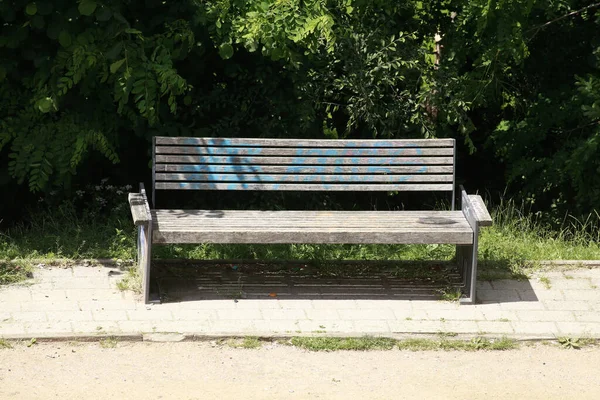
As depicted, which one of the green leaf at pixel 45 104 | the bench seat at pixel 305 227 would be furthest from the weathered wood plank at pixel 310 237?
the green leaf at pixel 45 104

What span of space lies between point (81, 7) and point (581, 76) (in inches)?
167

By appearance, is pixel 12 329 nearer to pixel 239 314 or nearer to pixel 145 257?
pixel 145 257

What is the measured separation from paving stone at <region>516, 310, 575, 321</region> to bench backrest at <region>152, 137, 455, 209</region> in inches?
44.8

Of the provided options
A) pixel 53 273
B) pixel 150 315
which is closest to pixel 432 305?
pixel 150 315

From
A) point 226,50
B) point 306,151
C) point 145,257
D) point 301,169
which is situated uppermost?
point 226,50

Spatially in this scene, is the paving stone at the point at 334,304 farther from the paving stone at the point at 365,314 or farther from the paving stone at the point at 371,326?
the paving stone at the point at 371,326

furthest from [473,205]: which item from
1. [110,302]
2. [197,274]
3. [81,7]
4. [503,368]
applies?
[81,7]

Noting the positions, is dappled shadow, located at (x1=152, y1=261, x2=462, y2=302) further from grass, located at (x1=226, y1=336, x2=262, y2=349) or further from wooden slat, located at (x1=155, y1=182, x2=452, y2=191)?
grass, located at (x1=226, y1=336, x2=262, y2=349)

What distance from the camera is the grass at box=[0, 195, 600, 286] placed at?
694 cm

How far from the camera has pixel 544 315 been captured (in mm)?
6113

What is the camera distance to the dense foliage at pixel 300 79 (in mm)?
6969

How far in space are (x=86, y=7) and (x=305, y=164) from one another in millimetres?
1858

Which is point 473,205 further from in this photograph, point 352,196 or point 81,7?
point 81,7

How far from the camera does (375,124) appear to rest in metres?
7.91
